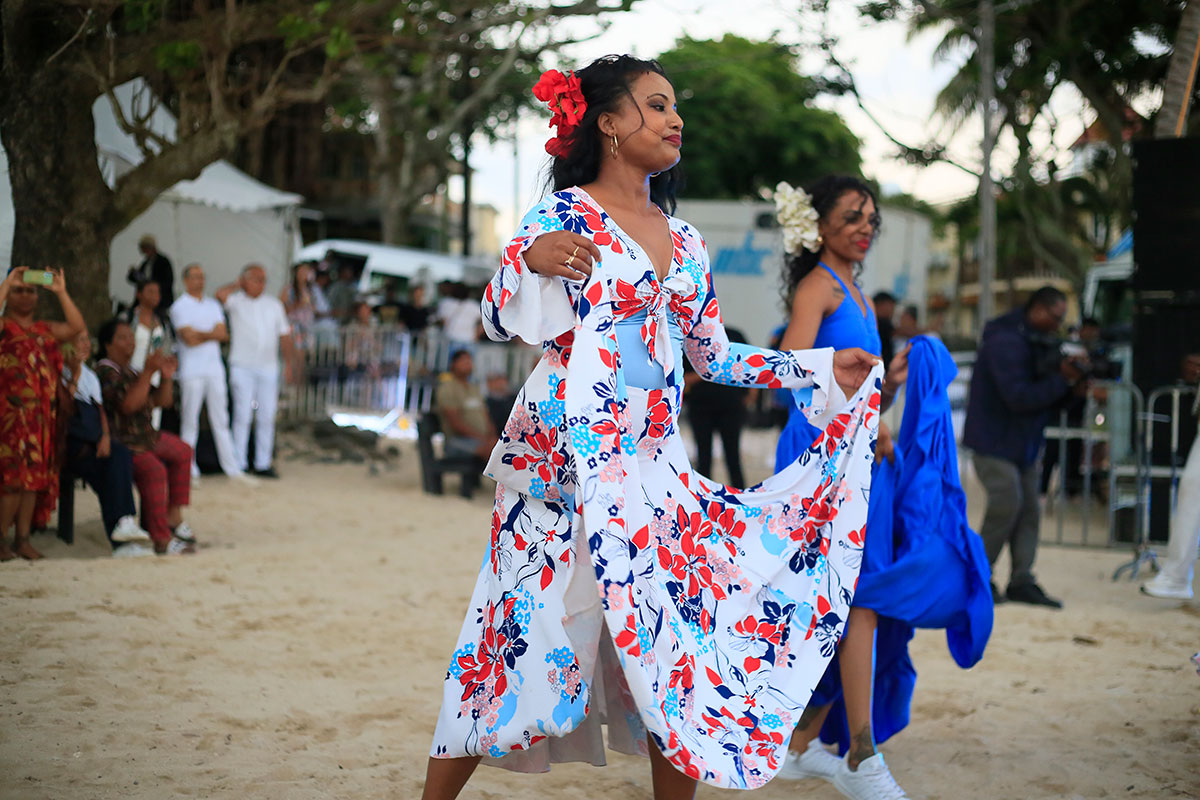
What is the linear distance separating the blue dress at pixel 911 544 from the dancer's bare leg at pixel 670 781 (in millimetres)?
1081

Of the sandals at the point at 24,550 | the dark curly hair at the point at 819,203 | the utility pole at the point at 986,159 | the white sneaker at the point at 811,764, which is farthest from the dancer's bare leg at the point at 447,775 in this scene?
the utility pole at the point at 986,159

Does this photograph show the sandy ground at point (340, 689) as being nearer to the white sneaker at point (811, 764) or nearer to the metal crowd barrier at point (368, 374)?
the white sneaker at point (811, 764)

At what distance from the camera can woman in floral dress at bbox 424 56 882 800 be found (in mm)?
2783

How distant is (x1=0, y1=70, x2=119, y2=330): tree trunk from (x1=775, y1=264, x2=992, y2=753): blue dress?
397cm

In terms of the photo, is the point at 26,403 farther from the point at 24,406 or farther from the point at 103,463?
the point at 103,463

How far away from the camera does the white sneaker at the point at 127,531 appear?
6.99 metres

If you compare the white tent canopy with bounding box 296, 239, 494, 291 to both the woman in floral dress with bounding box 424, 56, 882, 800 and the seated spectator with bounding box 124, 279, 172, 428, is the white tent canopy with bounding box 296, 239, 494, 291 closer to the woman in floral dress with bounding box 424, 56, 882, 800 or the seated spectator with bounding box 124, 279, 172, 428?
the seated spectator with bounding box 124, 279, 172, 428

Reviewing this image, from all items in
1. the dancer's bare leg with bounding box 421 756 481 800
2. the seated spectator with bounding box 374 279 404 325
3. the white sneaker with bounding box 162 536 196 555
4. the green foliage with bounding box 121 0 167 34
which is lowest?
the white sneaker with bounding box 162 536 196 555

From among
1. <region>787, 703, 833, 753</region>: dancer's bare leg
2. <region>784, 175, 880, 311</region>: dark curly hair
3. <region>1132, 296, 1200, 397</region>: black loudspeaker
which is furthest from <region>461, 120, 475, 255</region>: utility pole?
<region>787, 703, 833, 753</region>: dancer's bare leg

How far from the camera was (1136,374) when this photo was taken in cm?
966

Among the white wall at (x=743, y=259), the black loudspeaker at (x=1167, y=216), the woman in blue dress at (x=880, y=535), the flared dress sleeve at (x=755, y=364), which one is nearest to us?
the flared dress sleeve at (x=755, y=364)

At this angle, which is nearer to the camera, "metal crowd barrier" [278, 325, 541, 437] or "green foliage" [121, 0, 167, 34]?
"green foliage" [121, 0, 167, 34]

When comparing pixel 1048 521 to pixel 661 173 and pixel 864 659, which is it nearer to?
pixel 864 659

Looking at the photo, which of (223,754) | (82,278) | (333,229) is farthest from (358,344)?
(333,229)
